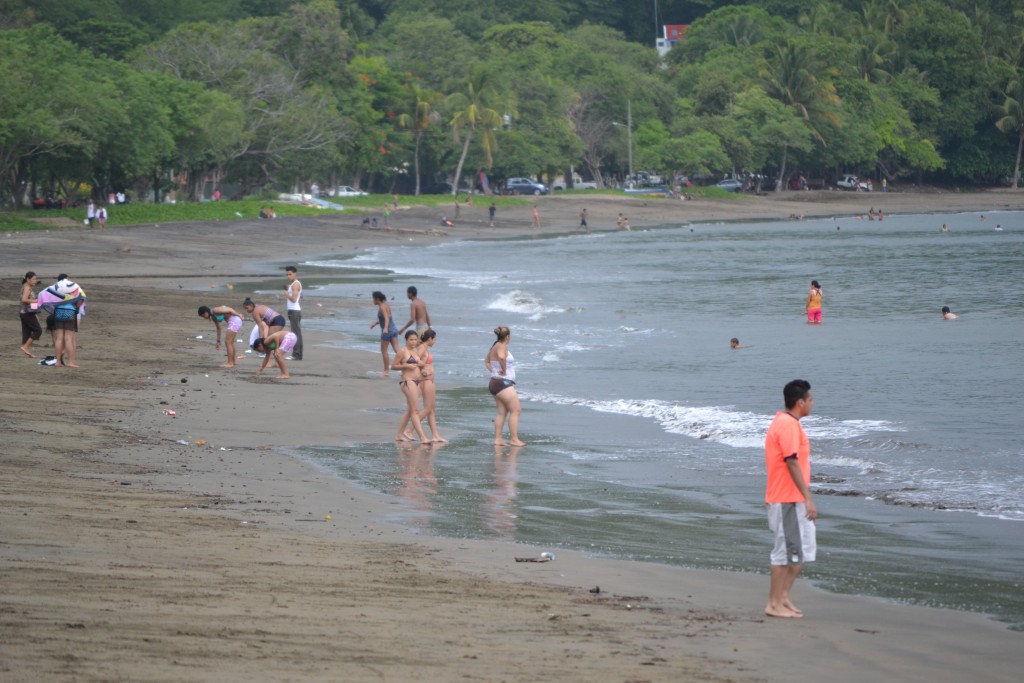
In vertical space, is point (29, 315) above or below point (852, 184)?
below

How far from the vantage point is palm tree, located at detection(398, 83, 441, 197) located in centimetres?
8344

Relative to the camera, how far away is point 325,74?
8025 cm

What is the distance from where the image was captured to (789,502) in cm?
784

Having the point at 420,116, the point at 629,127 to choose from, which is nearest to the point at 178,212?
the point at 420,116

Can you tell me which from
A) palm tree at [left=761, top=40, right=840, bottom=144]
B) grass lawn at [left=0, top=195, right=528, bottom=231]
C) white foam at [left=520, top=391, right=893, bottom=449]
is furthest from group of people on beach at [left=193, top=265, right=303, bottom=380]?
palm tree at [left=761, top=40, right=840, bottom=144]

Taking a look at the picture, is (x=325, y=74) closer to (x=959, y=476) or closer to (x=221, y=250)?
(x=221, y=250)

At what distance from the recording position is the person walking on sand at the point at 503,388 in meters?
14.3

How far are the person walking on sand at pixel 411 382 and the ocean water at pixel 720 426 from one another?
A: 1.25ft

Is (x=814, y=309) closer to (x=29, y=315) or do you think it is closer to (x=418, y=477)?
(x=29, y=315)

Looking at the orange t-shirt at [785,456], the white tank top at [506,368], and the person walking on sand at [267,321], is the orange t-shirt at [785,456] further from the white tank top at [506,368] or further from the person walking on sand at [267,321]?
the person walking on sand at [267,321]

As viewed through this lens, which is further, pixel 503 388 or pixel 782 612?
pixel 503 388

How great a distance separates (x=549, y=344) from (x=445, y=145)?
202ft

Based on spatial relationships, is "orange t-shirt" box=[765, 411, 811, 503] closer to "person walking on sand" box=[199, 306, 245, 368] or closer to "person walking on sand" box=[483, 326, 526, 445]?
"person walking on sand" box=[483, 326, 526, 445]

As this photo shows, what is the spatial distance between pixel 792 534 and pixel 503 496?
161 inches
